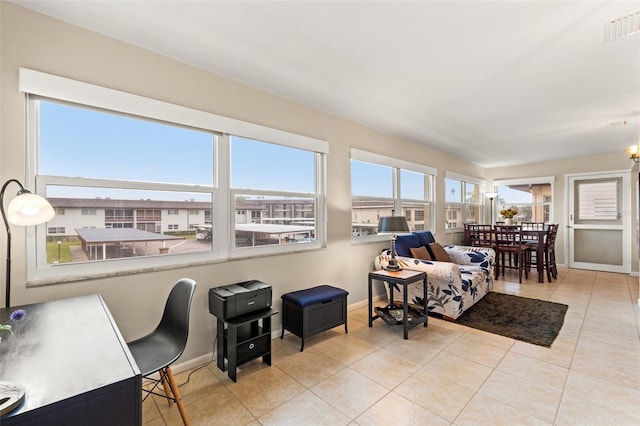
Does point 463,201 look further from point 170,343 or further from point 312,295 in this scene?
point 170,343

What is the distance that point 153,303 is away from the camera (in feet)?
7.27

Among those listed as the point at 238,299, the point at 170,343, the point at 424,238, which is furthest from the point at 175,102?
the point at 424,238

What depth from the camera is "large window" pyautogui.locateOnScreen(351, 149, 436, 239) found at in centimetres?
402

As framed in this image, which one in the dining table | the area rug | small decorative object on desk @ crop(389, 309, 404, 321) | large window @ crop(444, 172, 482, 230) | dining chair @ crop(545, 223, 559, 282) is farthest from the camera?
large window @ crop(444, 172, 482, 230)

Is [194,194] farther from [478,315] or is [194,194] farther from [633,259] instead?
[633,259]

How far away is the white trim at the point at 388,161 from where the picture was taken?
3.89 m

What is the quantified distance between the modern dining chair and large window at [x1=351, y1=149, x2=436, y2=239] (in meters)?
2.46

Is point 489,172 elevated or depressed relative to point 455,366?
elevated

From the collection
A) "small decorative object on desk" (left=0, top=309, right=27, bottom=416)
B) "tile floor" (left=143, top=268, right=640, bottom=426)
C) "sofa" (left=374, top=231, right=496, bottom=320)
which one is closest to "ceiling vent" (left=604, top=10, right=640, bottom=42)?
"sofa" (left=374, top=231, right=496, bottom=320)

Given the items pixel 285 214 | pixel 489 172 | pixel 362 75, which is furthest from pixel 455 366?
pixel 489 172

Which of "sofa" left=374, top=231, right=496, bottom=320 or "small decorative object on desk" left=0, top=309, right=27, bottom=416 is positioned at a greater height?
"small decorative object on desk" left=0, top=309, right=27, bottom=416

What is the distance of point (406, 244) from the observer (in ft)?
13.4

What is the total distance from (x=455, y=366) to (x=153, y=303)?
248 cm

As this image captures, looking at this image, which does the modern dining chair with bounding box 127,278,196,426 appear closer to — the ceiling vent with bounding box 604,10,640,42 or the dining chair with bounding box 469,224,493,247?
the ceiling vent with bounding box 604,10,640,42
